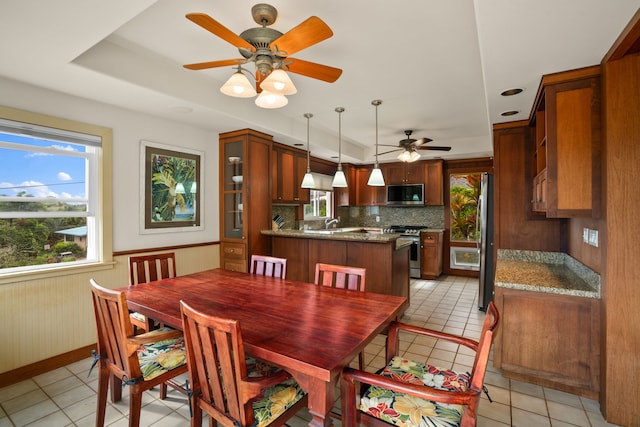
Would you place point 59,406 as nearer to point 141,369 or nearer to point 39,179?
point 141,369

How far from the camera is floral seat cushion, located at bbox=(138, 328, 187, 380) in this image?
5.57 ft

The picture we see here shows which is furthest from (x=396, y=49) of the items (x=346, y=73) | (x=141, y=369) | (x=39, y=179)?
(x=39, y=179)

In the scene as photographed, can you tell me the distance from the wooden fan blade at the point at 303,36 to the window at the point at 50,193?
7.11 feet

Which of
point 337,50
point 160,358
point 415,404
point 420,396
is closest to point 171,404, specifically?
point 160,358

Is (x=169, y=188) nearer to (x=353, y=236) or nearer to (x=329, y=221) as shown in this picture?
(x=353, y=236)

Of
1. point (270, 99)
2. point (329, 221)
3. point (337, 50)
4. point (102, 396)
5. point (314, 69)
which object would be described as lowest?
point (102, 396)

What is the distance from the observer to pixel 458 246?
6145 mm

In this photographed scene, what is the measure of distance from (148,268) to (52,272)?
73 centimetres

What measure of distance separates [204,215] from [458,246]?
4786 mm

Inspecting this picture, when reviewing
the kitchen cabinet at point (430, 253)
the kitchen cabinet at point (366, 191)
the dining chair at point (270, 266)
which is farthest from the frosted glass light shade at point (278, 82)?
the kitchen cabinet at point (366, 191)

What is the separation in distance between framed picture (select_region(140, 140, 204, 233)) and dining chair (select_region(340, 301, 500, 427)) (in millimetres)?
2828

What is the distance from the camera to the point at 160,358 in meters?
1.78

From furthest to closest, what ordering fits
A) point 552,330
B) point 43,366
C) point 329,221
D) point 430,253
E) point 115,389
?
point 329,221, point 430,253, point 43,366, point 552,330, point 115,389

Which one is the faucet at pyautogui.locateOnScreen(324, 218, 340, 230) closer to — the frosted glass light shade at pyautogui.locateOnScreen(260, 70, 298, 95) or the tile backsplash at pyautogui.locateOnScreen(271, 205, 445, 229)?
the tile backsplash at pyautogui.locateOnScreen(271, 205, 445, 229)
